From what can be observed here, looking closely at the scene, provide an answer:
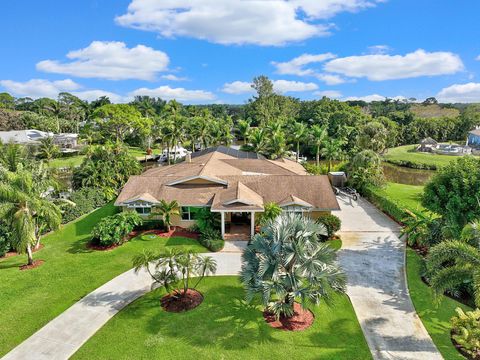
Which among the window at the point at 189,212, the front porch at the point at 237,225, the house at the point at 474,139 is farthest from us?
the house at the point at 474,139

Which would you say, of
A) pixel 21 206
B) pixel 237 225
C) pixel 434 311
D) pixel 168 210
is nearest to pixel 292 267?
pixel 434 311

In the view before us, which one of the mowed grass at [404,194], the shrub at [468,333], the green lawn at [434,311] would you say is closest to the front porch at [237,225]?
the green lawn at [434,311]

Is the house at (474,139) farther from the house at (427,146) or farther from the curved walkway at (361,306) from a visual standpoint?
the curved walkway at (361,306)

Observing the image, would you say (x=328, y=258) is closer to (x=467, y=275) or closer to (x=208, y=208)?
(x=467, y=275)

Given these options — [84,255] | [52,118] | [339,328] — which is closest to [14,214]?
[84,255]

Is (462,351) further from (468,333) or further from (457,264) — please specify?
(457,264)

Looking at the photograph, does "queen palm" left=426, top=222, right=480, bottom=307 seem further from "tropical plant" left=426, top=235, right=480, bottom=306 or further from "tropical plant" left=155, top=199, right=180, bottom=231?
"tropical plant" left=155, top=199, right=180, bottom=231

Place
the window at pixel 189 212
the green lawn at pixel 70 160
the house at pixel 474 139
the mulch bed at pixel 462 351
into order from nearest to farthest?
the mulch bed at pixel 462 351
the window at pixel 189 212
the green lawn at pixel 70 160
the house at pixel 474 139
